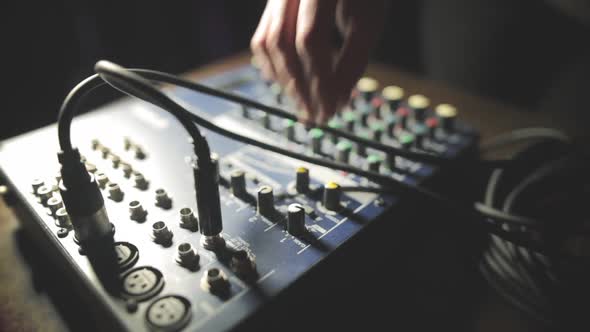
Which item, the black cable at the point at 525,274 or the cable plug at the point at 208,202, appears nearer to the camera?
the cable plug at the point at 208,202

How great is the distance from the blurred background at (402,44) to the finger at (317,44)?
739 mm

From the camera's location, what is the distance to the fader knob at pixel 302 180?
0.59m

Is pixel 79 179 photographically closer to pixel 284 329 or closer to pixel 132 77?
pixel 132 77

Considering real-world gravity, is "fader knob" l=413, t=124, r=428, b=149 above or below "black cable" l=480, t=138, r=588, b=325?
above

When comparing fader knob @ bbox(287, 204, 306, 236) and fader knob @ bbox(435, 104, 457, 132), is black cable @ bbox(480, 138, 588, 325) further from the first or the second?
fader knob @ bbox(287, 204, 306, 236)

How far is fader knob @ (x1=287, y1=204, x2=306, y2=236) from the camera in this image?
514 mm

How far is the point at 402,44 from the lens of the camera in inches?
60.9

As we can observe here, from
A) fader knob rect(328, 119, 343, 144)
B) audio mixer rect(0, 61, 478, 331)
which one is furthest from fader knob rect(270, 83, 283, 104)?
fader knob rect(328, 119, 343, 144)

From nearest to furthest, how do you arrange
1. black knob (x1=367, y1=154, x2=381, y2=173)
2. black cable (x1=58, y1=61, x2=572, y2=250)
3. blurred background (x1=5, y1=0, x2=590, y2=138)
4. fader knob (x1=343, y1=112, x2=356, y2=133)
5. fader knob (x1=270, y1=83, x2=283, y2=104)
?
black cable (x1=58, y1=61, x2=572, y2=250) < black knob (x1=367, y1=154, x2=381, y2=173) < fader knob (x1=343, y1=112, x2=356, y2=133) < fader knob (x1=270, y1=83, x2=283, y2=104) < blurred background (x1=5, y1=0, x2=590, y2=138)

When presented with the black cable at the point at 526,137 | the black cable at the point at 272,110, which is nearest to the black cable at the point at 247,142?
the black cable at the point at 272,110

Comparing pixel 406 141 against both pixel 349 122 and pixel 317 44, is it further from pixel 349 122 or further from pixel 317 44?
pixel 317 44

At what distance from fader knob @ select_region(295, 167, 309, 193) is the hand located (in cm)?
7

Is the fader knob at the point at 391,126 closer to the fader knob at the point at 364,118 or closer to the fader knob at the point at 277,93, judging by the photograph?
the fader knob at the point at 364,118

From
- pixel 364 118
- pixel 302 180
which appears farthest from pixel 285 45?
pixel 364 118
